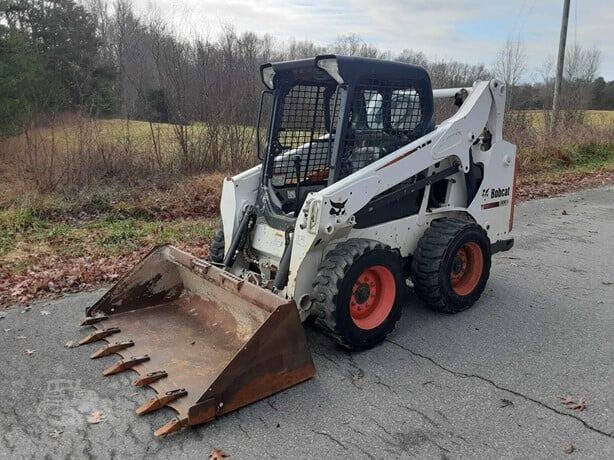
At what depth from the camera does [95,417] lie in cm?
332

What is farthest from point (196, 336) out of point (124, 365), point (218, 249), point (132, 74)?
point (132, 74)

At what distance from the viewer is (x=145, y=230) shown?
25.6 feet

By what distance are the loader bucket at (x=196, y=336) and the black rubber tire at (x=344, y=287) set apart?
374 mm

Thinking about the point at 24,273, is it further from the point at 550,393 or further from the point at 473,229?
the point at 550,393

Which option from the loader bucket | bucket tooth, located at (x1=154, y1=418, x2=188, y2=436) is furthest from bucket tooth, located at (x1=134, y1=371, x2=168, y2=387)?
bucket tooth, located at (x1=154, y1=418, x2=188, y2=436)

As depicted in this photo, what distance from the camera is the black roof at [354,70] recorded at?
13.6 feet

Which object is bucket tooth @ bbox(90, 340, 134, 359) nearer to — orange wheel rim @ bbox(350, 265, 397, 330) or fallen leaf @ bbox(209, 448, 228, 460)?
fallen leaf @ bbox(209, 448, 228, 460)

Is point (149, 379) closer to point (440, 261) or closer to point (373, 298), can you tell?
point (373, 298)

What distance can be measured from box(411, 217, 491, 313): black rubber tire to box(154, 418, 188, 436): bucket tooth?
2486 mm

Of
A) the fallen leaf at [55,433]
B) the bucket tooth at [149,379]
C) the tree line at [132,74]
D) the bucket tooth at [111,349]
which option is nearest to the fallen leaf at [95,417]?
the fallen leaf at [55,433]

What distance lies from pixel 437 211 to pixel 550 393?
1947mm

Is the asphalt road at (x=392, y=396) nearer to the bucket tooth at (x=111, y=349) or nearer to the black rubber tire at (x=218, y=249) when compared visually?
the bucket tooth at (x=111, y=349)

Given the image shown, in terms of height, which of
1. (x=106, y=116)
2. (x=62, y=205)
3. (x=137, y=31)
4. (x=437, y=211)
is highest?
(x=137, y=31)

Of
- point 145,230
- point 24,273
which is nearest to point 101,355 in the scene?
point 24,273
